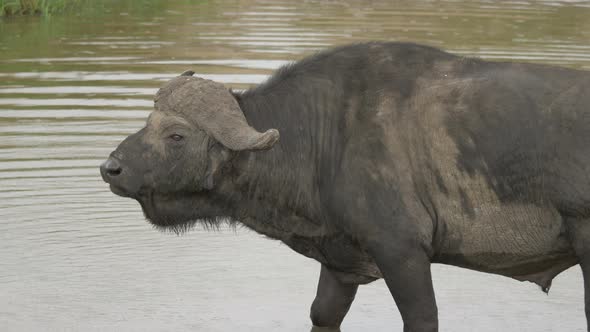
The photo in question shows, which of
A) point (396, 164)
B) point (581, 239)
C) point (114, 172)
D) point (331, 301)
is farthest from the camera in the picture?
point (331, 301)

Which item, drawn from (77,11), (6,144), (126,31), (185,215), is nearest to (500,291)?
(185,215)

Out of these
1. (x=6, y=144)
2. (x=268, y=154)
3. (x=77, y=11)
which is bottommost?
(x=77, y=11)

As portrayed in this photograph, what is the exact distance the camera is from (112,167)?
24.3 feet

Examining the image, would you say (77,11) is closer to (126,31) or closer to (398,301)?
(126,31)

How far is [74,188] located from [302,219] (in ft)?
15.7

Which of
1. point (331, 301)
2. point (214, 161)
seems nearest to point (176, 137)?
point (214, 161)

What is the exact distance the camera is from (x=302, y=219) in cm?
784

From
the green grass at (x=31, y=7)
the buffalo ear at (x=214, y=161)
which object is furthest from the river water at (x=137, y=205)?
the buffalo ear at (x=214, y=161)

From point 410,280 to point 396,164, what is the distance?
0.63 metres

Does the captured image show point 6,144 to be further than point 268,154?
Yes

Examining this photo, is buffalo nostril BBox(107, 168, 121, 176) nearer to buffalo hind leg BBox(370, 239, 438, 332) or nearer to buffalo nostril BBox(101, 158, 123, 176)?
buffalo nostril BBox(101, 158, 123, 176)

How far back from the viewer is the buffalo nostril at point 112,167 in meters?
7.40

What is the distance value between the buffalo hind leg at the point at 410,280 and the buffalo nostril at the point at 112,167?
55.8 inches

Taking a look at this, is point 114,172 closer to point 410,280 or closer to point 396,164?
point 396,164
